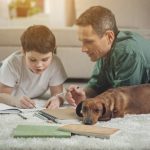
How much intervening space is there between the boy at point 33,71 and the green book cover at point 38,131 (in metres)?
0.32

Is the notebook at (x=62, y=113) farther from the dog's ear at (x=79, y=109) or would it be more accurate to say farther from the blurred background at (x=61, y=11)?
the blurred background at (x=61, y=11)

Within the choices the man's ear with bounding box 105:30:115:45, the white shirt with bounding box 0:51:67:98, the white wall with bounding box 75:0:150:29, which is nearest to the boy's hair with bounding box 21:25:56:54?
the white shirt with bounding box 0:51:67:98

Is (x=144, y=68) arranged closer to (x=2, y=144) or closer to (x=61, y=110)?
(x=61, y=110)

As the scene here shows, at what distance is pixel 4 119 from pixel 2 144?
0.92 ft

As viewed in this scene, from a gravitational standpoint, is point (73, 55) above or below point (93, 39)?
below

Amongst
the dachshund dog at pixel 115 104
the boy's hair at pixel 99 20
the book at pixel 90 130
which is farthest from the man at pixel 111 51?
the book at pixel 90 130

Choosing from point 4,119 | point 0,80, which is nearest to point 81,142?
point 4,119

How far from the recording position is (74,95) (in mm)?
1587

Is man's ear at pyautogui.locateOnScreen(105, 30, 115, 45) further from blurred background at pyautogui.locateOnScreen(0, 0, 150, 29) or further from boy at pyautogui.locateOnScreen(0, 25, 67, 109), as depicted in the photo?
blurred background at pyautogui.locateOnScreen(0, 0, 150, 29)

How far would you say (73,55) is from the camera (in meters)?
2.51

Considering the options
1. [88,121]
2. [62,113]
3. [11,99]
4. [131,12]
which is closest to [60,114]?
[62,113]

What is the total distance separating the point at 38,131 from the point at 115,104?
317 mm

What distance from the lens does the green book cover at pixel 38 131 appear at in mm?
1136

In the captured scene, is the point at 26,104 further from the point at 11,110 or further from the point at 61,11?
the point at 61,11
